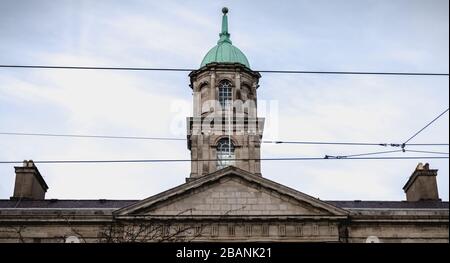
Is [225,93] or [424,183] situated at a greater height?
[225,93]

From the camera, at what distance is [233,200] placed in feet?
123

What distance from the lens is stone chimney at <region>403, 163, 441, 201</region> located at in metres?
42.4

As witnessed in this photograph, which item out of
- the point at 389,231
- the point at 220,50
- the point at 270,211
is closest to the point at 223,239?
the point at 270,211

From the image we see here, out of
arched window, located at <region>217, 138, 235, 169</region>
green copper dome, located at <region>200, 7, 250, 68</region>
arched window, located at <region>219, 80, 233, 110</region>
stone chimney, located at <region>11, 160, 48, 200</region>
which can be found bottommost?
stone chimney, located at <region>11, 160, 48, 200</region>

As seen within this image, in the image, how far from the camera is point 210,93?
148 feet

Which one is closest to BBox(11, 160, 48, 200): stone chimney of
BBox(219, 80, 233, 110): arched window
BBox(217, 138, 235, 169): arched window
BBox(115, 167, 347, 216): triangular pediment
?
BBox(115, 167, 347, 216): triangular pediment

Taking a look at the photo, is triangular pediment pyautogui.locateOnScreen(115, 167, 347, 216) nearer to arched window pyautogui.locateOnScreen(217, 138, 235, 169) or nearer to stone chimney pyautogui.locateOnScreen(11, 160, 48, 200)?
arched window pyautogui.locateOnScreen(217, 138, 235, 169)

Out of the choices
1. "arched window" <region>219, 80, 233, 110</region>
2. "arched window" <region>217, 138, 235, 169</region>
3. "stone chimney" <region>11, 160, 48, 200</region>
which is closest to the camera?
"stone chimney" <region>11, 160, 48, 200</region>

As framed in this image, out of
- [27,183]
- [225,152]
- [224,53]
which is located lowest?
[27,183]

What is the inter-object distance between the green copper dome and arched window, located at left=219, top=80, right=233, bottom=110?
1.60 meters

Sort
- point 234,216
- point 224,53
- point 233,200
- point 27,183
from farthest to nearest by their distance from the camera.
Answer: point 224,53 → point 27,183 → point 233,200 → point 234,216

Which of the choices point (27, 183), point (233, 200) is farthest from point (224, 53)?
point (27, 183)

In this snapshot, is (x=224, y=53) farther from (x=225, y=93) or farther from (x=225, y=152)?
(x=225, y=152)

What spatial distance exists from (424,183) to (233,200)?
1188 centimetres
